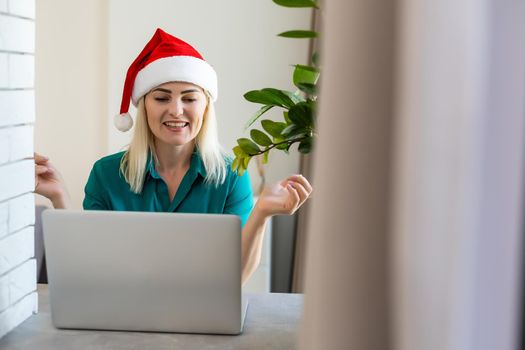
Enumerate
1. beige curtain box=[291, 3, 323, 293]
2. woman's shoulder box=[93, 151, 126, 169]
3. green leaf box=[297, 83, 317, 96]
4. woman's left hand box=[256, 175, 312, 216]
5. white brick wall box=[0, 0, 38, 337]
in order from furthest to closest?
1. beige curtain box=[291, 3, 323, 293]
2. woman's shoulder box=[93, 151, 126, 169]
3. woman's left hand box=[256, 175, 312, 216]
4. white brick wall box=[0, 0, 38, 337]
5. green leaf box=[297, 83, 317, 96]

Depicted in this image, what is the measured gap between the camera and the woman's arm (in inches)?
64.3

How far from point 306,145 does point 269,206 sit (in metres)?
0.60

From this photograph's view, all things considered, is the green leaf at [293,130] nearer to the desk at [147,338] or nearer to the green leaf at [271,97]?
the green leaf at [271,97]

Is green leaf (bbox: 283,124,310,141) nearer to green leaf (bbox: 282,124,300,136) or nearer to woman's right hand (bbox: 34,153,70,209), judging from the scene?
green leaf (bbox: 282,124,300,136)

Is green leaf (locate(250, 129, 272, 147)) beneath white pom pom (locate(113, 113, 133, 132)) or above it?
above

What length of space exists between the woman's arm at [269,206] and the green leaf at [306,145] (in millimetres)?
413

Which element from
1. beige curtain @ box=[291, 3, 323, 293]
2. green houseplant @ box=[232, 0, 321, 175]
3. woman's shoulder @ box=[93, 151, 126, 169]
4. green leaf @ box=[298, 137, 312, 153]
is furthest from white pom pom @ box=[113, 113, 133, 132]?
beige curtain @ box=[291, 3, 323, 293]

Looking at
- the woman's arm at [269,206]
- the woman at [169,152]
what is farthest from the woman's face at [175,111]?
the woman's arm at [269,206]

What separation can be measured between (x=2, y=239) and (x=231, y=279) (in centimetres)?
39

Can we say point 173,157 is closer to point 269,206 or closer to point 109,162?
point 109,162

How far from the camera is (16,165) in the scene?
4.48ft

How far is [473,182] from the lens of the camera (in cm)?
36

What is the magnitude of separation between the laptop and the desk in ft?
0.07

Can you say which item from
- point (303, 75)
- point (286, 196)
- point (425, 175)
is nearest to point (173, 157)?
point (286, 196)
